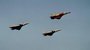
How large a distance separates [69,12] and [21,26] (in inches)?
243

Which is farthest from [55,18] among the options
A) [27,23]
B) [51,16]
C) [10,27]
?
[10,27]

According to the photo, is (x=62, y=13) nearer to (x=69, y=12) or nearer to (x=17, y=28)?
(x=69, y=12)

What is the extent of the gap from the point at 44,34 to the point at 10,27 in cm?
430

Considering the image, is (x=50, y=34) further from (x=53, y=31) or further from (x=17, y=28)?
(x=17, y=28)

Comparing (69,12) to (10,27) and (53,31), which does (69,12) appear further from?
(10,27)

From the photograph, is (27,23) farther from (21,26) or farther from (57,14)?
(57,14)

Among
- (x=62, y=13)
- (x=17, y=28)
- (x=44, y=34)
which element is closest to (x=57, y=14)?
(x=62, y=13)

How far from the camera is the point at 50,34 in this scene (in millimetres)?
36156

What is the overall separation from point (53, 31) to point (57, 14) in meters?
2.21

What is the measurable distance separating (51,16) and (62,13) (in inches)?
60.9

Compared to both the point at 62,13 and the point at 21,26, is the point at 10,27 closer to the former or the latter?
the point at 21,26

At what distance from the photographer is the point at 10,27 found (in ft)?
117

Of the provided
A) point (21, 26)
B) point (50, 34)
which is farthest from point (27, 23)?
point (50, 34)

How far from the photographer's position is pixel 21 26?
35906 mm
